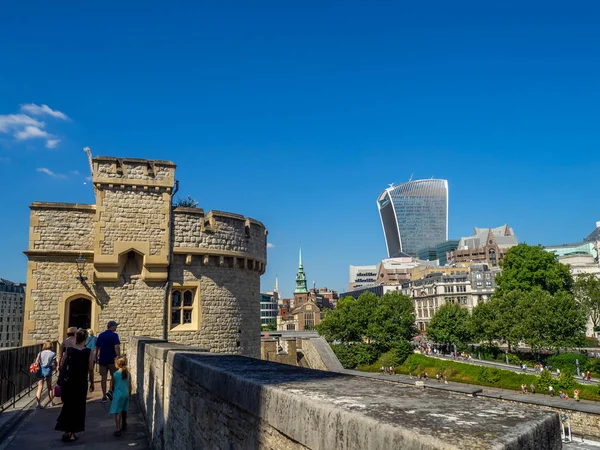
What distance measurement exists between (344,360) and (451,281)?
48.4m

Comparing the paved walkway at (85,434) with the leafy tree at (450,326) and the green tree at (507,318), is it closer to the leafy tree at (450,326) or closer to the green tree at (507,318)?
the green tree at (507,318)

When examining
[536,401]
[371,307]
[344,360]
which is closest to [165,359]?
[536,401]

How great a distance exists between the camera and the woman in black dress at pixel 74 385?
23.8 feet

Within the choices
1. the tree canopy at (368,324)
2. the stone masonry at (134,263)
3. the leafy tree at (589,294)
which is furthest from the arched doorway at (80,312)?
the leafy tree at (589,294)

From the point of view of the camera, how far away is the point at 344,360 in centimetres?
6138

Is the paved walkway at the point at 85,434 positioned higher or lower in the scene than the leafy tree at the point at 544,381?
higher

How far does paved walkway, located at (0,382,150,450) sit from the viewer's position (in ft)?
24.6

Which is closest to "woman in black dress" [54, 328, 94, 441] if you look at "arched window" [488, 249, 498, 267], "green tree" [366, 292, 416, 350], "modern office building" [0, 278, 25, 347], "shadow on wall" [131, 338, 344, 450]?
"shadow on wall" [131, 338, 344, 450]

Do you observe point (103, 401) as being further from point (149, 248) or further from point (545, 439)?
point (545, 439)

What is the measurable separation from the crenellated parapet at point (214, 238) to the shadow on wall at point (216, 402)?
9525 millimetres

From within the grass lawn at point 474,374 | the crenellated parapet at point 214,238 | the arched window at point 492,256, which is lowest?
the grass lawn at point 474,374

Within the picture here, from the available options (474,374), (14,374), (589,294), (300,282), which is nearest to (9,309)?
(300,282)

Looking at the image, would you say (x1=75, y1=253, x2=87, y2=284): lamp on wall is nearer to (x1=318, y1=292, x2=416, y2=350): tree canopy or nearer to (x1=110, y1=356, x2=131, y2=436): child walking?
(x1=110, y1=356, x2=131, y2=436): child walking

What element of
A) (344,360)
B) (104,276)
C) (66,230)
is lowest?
(344,360)
